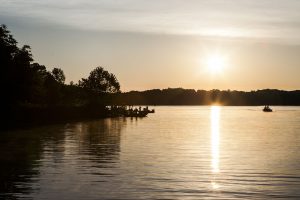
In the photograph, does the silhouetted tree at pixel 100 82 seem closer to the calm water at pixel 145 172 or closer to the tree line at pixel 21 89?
the tree line at pixel 21 89

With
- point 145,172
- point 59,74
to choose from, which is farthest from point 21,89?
point 59,74

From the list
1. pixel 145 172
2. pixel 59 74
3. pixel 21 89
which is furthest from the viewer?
pixel 59 74

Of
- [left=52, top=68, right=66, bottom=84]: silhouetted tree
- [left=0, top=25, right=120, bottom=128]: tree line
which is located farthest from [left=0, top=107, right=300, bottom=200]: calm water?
[left=52, top=68, right=66, bottom=84]: silhouetted tree

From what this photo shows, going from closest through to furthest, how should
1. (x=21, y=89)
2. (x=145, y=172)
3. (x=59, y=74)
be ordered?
(x=145, y=172) → (x=21, y=89) → (x=59, y=74)

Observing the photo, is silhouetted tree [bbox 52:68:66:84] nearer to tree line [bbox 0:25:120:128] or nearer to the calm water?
tree line [bbox 0:25:120:128]

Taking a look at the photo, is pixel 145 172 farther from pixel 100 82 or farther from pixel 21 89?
pixel 100 82

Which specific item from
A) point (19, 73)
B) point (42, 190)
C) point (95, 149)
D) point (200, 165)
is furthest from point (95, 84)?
point (42, 190)

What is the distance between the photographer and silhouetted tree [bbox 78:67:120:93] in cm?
16738

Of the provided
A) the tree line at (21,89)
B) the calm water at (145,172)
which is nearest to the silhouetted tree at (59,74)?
the tree line at (21,89)

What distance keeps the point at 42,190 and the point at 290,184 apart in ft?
42.5

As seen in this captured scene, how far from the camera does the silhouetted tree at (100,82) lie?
167375 millimetres

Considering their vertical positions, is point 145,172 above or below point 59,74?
below

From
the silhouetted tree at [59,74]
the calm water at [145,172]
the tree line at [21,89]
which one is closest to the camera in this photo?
the calm water at [145,172]

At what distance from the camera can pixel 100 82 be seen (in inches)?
6649
